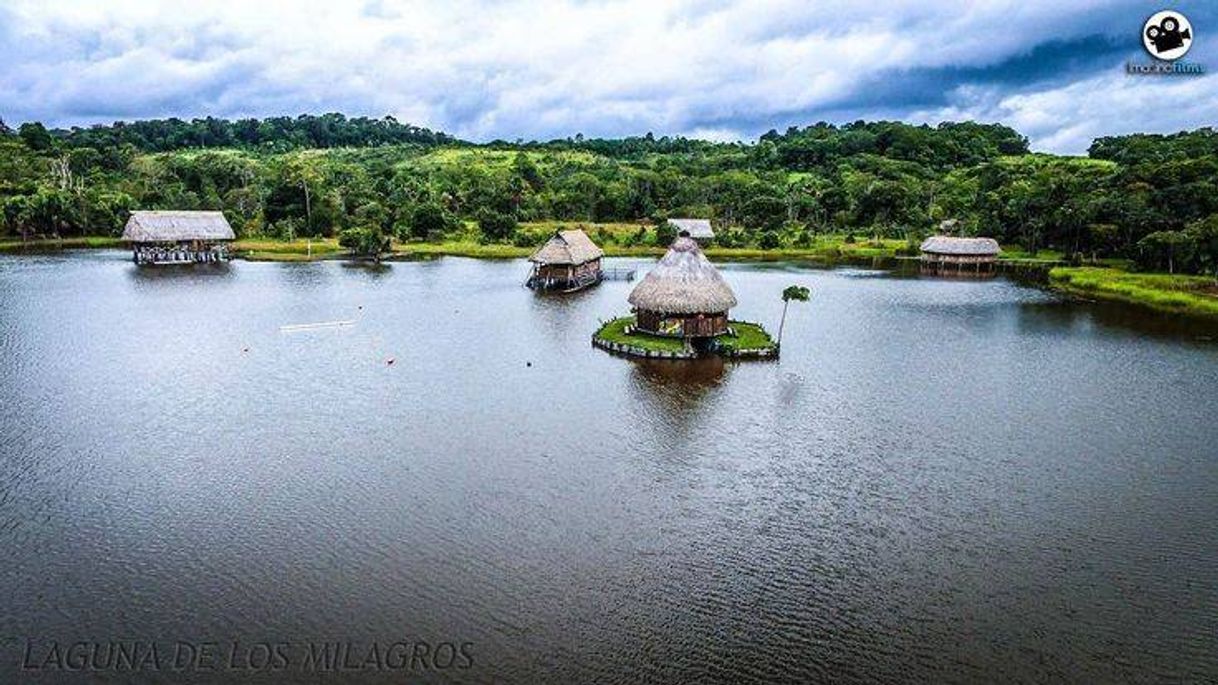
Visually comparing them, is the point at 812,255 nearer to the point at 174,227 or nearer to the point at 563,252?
the point at 563,252

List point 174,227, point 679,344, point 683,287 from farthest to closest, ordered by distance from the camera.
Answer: point 174,227
point 683,287
point 679,344

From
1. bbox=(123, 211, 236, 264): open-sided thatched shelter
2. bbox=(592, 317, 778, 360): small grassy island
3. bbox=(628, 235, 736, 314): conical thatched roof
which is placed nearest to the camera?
bbox=(592, 317, 778, 360): small grassy island

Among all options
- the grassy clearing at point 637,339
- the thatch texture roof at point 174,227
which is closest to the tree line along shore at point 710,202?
the thatch texture roof at point 174,227

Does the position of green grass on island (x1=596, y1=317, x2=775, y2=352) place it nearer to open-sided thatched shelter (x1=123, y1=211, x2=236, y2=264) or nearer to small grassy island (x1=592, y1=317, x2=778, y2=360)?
small grassy island (x1=592, y1=317, x2=778, y2=360)

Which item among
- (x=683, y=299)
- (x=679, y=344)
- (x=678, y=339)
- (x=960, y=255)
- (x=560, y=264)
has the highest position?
(x=560, y=264)

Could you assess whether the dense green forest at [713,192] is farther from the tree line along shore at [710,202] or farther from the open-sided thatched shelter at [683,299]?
the open-sided thatched shelter at [683,299]

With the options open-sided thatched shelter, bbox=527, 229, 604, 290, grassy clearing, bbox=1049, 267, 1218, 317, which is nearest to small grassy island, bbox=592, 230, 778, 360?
open-sided thatched shelter, bbox=527, 229, 604, 290

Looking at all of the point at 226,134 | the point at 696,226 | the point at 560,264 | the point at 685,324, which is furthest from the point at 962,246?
the point at 226,134
